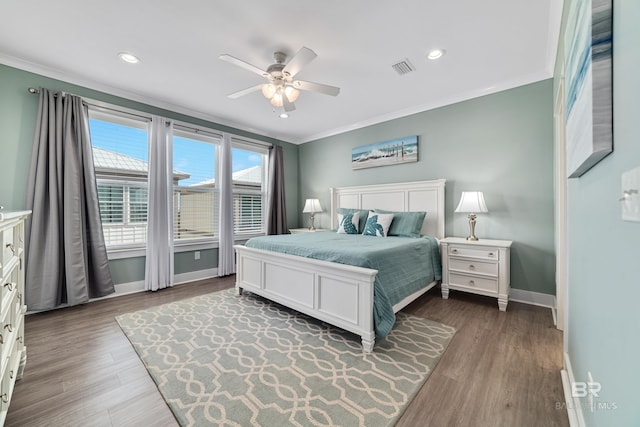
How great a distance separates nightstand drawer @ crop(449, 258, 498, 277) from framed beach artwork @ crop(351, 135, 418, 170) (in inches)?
64.7

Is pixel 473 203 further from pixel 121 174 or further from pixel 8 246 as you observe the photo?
pixel 121 174

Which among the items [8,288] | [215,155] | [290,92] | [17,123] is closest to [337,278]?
[290,92]

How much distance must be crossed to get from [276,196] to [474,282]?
3.61 metres

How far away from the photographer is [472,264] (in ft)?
9.78

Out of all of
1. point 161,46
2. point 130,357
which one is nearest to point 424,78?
point 161,46

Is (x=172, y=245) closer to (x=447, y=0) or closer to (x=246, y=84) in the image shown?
(x=246, y=84)

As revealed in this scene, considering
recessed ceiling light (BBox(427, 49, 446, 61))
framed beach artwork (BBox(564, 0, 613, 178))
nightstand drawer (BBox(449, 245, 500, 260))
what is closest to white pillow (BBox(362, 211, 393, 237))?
nightstand drawer (BBox(449, 245, 500, 260))

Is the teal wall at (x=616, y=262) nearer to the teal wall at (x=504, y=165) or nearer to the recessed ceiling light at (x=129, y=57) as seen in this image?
the teal wall at (x=504, y=165)

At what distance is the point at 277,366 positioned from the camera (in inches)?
72.5

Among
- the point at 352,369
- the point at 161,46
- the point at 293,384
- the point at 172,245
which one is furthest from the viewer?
the point at 172,245

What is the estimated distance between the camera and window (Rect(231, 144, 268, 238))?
471 centimetres

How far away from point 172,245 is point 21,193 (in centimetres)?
160

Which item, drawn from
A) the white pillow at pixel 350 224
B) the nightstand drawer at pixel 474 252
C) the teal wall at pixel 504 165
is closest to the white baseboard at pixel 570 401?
the nightstand drawer at pixel 474 252

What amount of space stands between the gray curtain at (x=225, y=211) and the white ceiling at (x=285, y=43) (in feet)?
3.09
